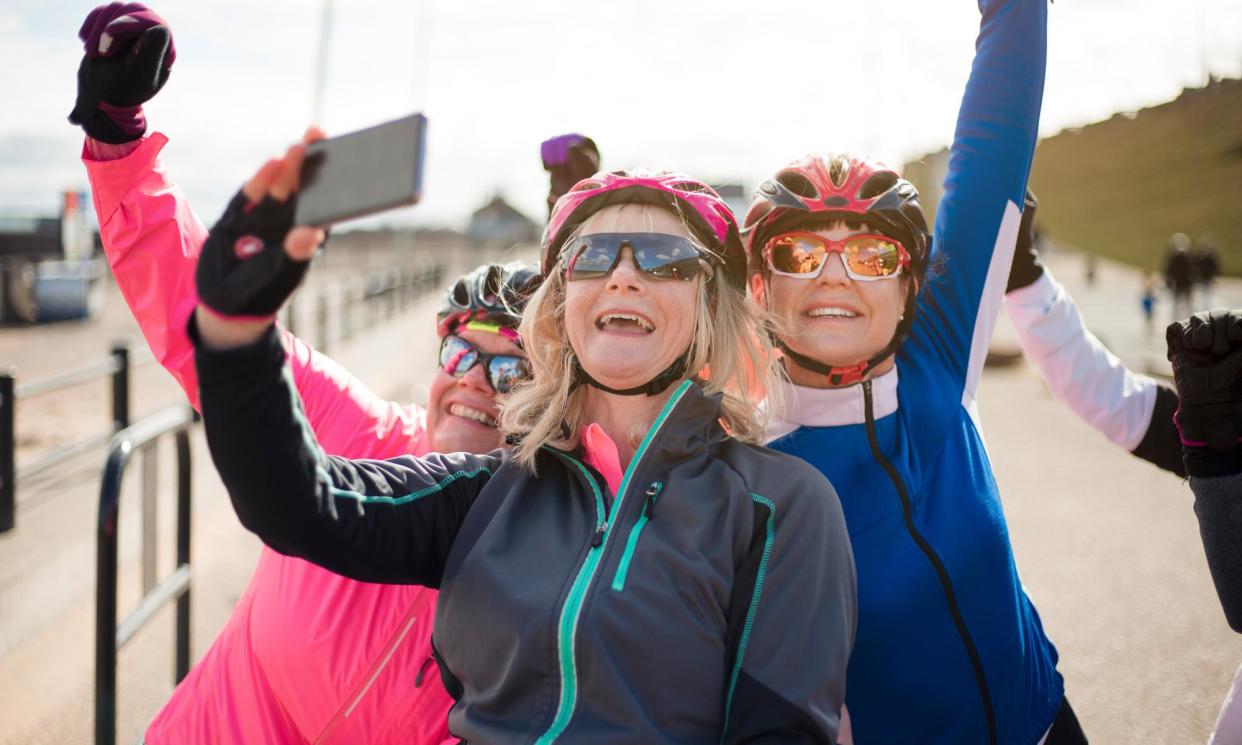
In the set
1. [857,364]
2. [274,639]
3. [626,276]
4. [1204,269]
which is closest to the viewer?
[626,276]

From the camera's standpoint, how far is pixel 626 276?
6.56ft

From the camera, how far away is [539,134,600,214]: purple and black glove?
3047 millimetres

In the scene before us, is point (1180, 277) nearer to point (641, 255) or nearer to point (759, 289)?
point (759, 289)

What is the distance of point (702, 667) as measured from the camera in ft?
5.57

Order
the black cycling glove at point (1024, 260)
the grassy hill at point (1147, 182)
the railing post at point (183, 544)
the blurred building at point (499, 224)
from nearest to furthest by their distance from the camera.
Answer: the black cycling glove at point (1024, 260) → the railing post at point (183, 544) → the grassy hill at point (1147, 182) → the blurred building at point (499, 224)

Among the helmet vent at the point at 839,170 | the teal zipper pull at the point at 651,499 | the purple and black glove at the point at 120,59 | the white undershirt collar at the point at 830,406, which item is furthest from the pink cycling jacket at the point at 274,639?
the helmet vent at the point at 839,170

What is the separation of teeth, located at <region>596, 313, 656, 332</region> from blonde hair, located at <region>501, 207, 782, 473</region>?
4.0 inches

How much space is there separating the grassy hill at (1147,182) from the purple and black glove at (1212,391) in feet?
158

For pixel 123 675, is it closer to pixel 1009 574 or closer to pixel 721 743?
pixel 721 743

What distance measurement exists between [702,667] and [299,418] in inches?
32.7

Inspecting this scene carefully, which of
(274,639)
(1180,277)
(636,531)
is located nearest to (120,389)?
(274,639)

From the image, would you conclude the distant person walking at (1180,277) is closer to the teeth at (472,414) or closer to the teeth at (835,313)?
the teeth at (835,313)

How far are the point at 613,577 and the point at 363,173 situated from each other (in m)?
0.84

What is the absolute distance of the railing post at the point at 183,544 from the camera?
12.8 ft
